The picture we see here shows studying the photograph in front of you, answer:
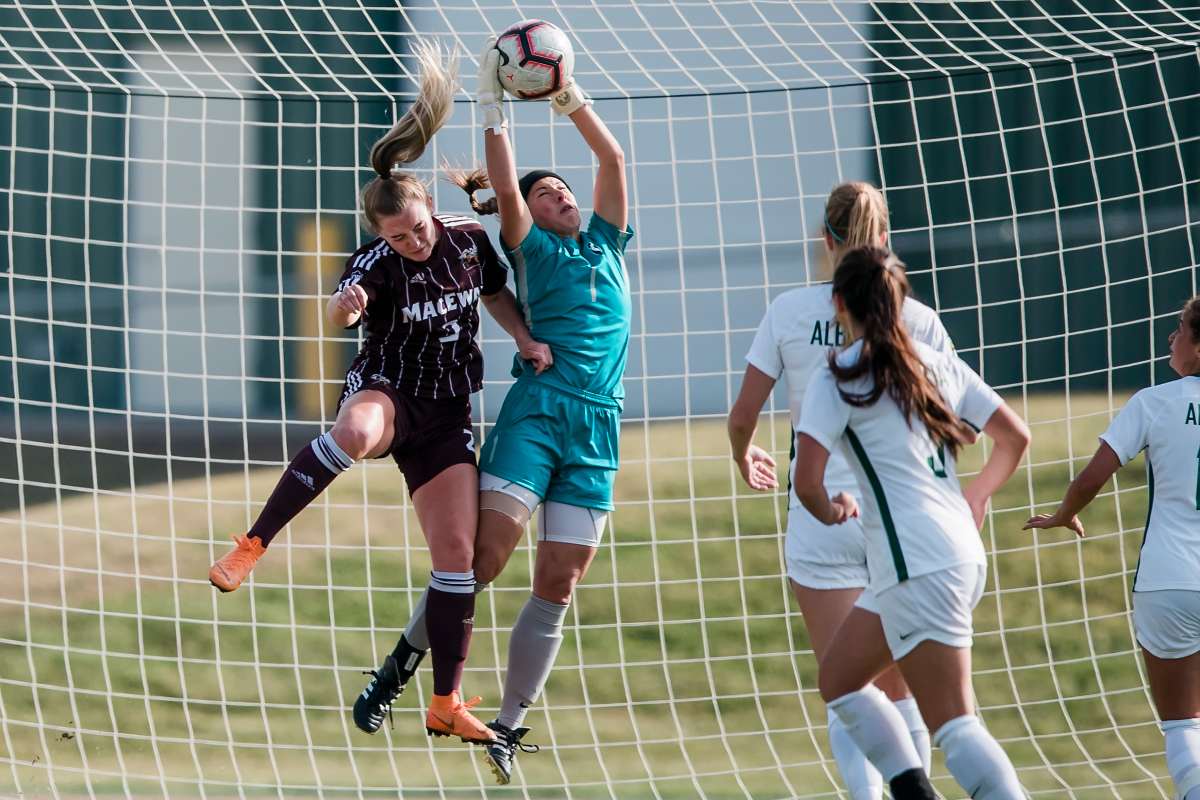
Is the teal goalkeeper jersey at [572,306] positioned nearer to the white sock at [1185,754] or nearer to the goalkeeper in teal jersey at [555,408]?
the goalkeeper in teal jersey at [555,408]

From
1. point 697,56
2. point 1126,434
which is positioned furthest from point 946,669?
point 697,56

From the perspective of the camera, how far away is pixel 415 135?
462cm

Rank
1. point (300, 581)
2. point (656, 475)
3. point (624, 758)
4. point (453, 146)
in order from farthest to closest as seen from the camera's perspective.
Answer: point (656, 475), point (300, 581), point (624, 758), point (453, 146)

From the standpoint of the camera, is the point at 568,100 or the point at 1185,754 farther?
the point at 568,100

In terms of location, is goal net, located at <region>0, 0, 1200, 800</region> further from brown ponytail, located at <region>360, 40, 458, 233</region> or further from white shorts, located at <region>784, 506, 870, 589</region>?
white shorts, located at <region>784, 506, 870, 589</region>

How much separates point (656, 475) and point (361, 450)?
6183 mm

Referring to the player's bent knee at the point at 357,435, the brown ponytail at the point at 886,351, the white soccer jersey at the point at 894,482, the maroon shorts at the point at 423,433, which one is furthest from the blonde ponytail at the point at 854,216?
the player's bent knee at the point at 357,435

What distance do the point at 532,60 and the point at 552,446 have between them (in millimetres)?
1177

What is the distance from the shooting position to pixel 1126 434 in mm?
4312

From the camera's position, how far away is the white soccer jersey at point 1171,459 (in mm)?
4277

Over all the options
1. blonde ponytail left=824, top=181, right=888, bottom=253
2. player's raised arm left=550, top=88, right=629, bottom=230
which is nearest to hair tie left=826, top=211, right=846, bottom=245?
blonde ponytail left=824, top=181, right=888, bottom=253

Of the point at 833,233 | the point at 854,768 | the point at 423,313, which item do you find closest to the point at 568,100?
the point at 423,313

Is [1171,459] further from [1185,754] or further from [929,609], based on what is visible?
[929,609]

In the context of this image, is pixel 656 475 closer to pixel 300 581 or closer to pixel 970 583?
pixel 300 581
